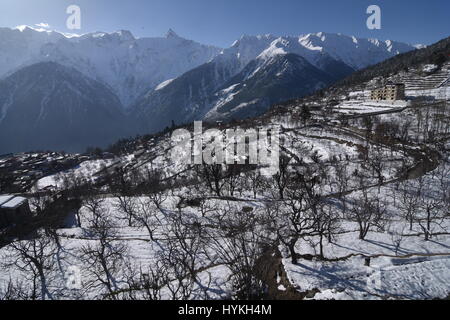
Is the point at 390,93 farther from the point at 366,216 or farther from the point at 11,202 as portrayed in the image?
the point at 11,202

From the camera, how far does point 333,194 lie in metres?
37.8

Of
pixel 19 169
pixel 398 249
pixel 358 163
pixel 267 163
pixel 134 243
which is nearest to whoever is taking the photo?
pixel 398 249

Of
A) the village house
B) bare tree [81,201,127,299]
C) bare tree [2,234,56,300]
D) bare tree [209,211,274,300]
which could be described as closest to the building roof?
bare tree [2,234,56,300]

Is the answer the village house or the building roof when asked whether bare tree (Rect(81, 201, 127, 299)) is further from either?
the village house

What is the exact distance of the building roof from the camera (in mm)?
41438

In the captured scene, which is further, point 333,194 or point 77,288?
point 333,194

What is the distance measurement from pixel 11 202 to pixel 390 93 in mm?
123857

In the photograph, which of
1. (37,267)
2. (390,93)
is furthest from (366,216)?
(390,93)

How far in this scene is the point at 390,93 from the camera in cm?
9894

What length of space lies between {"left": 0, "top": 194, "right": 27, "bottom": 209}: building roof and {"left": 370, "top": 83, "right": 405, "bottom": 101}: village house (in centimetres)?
11996

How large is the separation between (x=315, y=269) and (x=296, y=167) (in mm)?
36727
